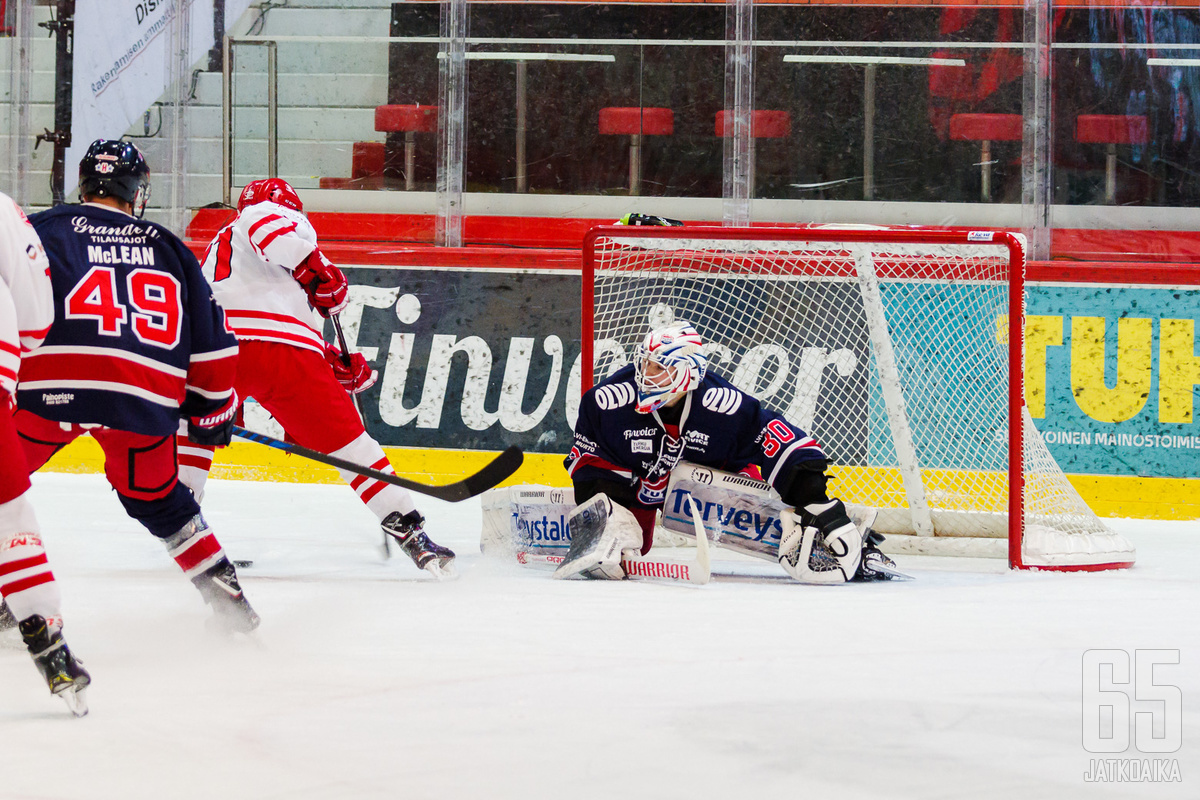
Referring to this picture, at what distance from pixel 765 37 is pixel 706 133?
0.45 meters

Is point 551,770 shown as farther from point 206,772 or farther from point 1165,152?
point 1165,152

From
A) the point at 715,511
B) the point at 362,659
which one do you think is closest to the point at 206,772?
the point at 362,659

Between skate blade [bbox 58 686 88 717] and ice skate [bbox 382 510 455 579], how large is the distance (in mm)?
1511

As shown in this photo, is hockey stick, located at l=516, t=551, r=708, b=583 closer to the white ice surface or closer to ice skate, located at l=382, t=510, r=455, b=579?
the white ice surface

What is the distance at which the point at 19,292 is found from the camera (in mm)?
2197

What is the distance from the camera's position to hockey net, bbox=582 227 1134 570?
12.9 feet

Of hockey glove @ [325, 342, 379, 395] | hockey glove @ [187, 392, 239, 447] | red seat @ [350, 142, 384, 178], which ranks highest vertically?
red seat @ [350, 142, 384, 178]

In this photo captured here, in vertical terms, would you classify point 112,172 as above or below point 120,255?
above

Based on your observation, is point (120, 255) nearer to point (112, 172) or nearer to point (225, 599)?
point (112, 172)

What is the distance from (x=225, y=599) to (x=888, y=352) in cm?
237

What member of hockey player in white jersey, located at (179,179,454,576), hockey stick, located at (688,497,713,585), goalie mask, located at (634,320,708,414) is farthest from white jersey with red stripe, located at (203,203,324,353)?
hockey stick, located at (688,497,713,585)

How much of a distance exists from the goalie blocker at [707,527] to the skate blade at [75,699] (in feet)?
5.17

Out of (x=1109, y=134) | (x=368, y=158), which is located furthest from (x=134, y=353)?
(x=1109, y=134)

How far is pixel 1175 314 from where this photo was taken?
181 inches
